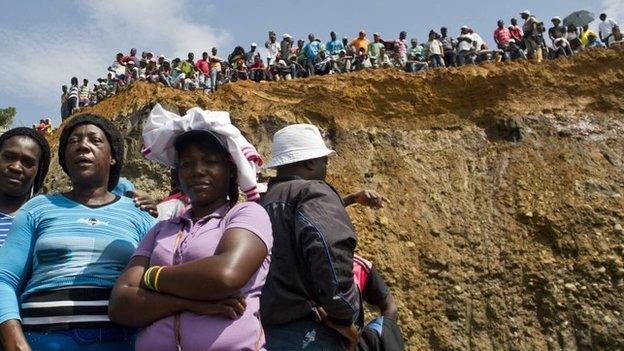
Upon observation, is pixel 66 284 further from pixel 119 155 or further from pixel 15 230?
pixel 119 155

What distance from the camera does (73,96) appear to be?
17188 mm

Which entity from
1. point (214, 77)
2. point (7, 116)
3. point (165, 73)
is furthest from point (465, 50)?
point (7, 116)

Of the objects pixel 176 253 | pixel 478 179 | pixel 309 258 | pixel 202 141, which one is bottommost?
pixel 478 179

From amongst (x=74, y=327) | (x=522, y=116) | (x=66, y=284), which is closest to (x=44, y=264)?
(x=66, y=284)

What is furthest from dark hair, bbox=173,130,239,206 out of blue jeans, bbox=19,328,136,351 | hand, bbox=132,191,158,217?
blue jeans, bbox=19,328,136,351

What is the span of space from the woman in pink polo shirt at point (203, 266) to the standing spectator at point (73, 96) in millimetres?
15899

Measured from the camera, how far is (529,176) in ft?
37.7

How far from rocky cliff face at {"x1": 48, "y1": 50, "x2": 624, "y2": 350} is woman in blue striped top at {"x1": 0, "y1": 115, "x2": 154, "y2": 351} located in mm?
7022

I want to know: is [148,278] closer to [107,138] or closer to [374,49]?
[107,138]

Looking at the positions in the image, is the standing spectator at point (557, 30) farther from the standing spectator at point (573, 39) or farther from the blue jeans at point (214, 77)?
the blue jeans at point (214, 77)

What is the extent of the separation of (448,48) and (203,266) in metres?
14.1

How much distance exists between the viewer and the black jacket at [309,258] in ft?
9.86

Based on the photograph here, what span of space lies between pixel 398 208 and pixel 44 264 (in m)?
8.74

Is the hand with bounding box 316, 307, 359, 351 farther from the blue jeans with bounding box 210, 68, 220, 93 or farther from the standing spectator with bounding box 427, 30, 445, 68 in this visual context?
the blue jeans with bounding box 210, 68, 220, 93
